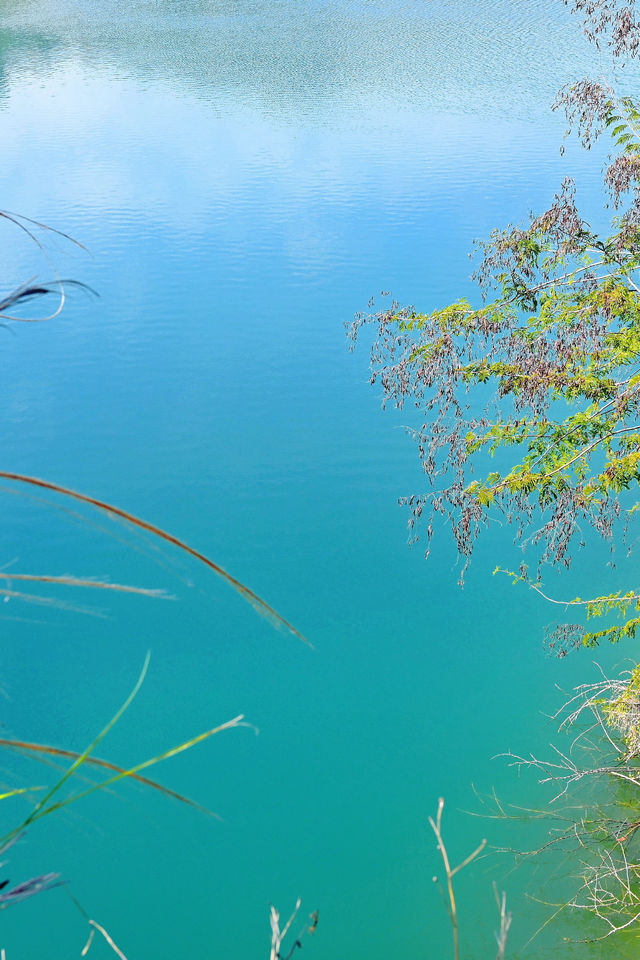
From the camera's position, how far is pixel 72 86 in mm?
21859

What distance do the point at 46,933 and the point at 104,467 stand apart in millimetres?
4581

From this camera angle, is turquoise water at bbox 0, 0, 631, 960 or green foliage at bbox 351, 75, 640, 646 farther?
turquoise water at bbox 0, 0, 631, 960

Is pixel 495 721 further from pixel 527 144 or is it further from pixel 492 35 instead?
pixel 492 35

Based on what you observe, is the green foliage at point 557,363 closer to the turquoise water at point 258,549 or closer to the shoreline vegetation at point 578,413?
the shoreline vegetation at point 578,413

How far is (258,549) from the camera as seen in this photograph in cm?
748

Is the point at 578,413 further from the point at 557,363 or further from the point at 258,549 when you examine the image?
the point at 258,549

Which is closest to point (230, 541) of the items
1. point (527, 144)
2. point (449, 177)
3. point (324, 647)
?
point (324, 647)

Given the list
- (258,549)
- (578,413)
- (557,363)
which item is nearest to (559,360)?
(557,363)

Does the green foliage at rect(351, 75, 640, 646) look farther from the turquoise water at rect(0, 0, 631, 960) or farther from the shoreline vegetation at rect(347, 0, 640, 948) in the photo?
the turquoise water at rect(0, 0, 631, 960)

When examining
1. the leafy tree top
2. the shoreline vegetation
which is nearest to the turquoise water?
the shoreline vegetation

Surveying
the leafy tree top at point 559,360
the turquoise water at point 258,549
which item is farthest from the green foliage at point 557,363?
the turquoise water at point 258,549

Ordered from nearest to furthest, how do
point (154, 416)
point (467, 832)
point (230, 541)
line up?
point (467, 832)
point (230, 541)
point (154, 416)

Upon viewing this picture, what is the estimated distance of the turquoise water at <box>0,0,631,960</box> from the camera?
4949 mm

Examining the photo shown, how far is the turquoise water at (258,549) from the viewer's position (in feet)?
16.2
